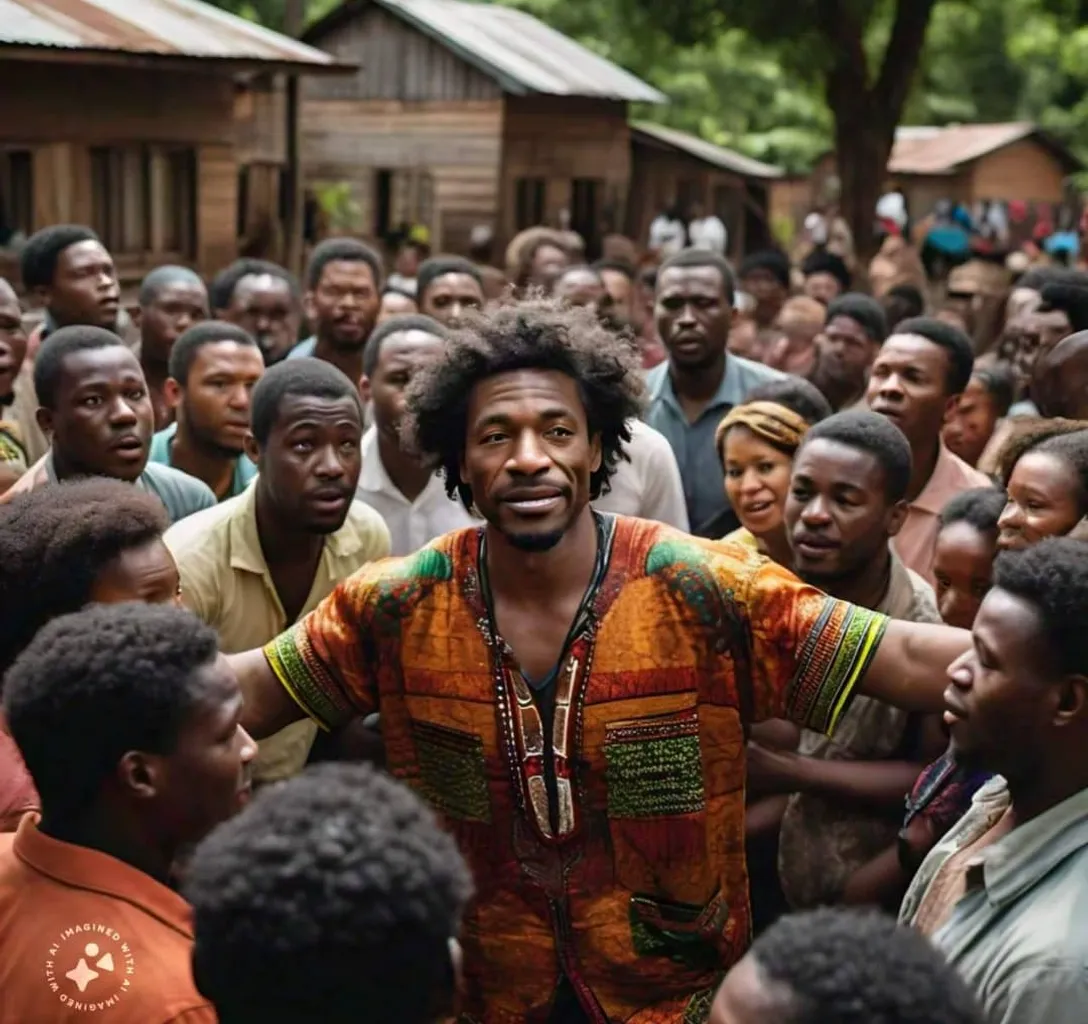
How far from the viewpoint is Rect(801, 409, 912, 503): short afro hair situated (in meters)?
4.35

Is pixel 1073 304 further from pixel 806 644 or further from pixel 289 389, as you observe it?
pixel 806 644

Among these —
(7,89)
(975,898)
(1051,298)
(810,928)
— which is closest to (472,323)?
(975,898)

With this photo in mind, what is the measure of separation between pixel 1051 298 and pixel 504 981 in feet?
16.3

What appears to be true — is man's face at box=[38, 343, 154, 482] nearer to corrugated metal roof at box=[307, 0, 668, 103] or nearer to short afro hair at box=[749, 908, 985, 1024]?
short afro hair at box=[749, 908, 985, 1024]

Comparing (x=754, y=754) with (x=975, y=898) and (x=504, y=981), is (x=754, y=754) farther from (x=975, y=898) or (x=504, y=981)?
(x=975, y=898)

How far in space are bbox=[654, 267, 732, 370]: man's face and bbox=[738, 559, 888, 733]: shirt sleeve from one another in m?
3.68

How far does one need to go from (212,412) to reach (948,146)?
3011 centimetres

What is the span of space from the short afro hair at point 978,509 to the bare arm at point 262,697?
1.86 metres

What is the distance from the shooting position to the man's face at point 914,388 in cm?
575

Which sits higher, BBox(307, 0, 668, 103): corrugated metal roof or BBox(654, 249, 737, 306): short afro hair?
BBox(307, 0, 668, 103): corrugated metal roof

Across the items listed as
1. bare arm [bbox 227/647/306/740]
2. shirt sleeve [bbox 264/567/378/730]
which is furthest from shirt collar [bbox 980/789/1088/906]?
bare arm [bbox 227/647/306/740]

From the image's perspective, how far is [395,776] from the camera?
133 inches

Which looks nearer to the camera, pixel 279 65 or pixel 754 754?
pixel 754 754

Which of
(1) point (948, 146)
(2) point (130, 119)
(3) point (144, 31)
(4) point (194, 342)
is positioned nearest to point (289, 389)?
(4) point (194, 342)
